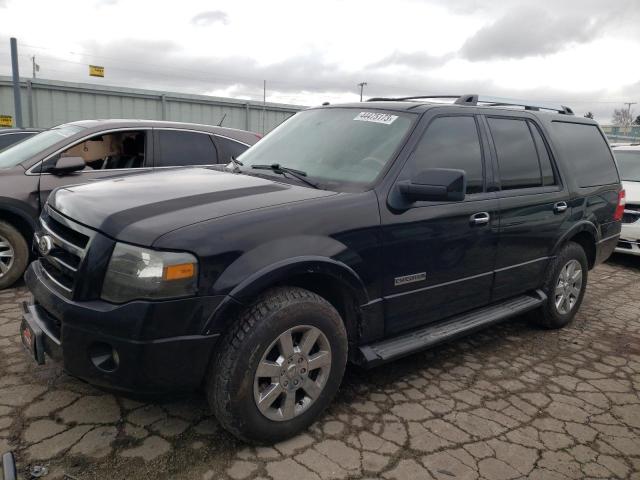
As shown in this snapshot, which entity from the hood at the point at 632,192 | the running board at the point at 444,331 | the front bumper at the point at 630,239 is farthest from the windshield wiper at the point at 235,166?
the hood at the point at 632,192

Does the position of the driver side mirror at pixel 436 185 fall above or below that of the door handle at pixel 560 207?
above

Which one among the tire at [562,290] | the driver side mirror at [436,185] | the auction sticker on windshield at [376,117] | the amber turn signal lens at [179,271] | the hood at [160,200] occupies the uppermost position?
the auction sticker on windshield at [376,117]

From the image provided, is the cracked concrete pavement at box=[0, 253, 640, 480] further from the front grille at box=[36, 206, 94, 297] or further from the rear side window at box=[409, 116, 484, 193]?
the rear side window at box=[409, 116, 484, 193]

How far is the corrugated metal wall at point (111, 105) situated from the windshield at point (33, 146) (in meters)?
11.0

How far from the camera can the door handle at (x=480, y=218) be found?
3.39 meters

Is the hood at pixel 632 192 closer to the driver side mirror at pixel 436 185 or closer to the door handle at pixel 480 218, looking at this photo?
the door handle at pixel 480 218

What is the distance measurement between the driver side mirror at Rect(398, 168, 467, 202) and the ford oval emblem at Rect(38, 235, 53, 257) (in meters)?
1.95

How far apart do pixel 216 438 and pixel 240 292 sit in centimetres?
88

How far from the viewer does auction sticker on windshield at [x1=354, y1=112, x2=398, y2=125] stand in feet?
11.0

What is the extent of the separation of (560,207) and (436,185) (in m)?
1.87

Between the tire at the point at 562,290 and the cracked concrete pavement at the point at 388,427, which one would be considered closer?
the cracked concrete pavement at the point at 388,427

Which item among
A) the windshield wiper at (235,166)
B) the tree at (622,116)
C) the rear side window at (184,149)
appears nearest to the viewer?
the windshield wiper at (235,166)

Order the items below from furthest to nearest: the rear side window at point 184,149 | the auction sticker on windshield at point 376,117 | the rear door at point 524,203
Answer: the rear side window at point 184,149
the rear door at point 524,203
the auction sticker on windshield at point 376,117

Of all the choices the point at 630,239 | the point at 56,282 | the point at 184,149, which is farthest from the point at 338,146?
the point at 630,239
